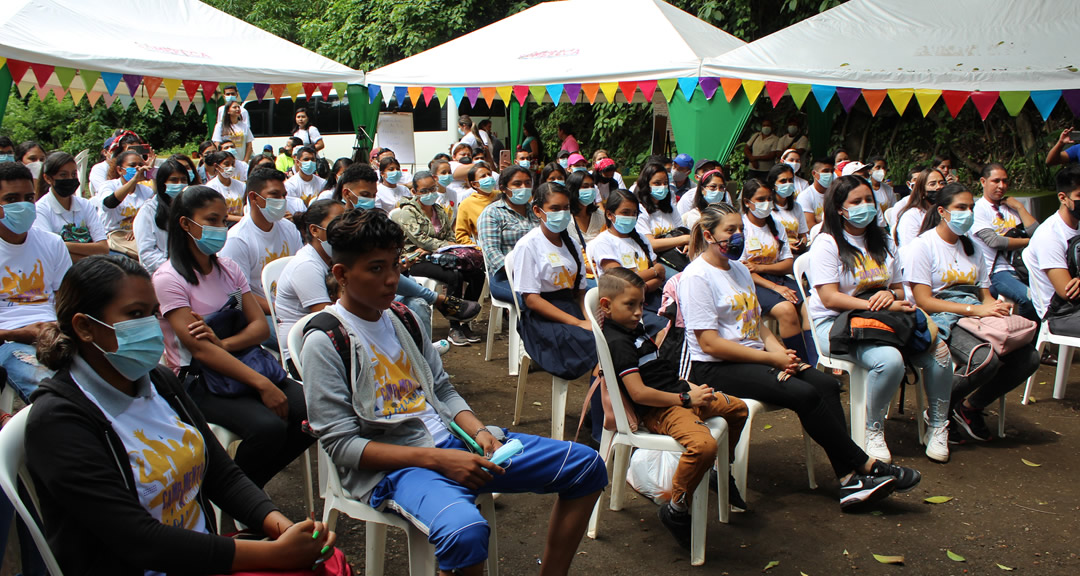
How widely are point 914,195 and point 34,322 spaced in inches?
251

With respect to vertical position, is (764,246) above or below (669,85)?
below

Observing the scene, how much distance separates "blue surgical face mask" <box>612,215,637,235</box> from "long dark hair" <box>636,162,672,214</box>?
131 centimetres

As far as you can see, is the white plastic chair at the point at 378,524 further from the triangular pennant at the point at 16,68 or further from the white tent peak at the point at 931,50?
the triangular pennant at the point at 16,68

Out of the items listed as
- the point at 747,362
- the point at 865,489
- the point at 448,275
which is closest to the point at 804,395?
the point at 747,362

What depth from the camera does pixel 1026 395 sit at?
556 centimetres

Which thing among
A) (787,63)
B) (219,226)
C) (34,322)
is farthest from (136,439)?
(787,63)

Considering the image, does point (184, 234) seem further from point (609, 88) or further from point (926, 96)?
point (926, 96)

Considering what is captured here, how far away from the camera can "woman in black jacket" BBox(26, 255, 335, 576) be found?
1900 mm

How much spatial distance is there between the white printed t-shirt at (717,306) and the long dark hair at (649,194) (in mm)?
2895

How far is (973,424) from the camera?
195 inches

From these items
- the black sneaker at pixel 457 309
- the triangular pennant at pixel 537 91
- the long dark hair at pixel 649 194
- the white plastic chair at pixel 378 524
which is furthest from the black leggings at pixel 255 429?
the triangular pennant at pixel 537 91

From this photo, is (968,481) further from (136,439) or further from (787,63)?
(787,63)

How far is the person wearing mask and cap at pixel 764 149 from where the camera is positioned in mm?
13920

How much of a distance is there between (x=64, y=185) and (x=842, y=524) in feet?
16.8
